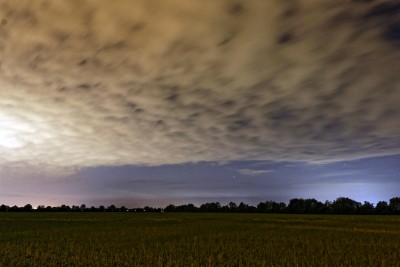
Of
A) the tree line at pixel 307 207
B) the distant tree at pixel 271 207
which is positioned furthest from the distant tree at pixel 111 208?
the distant tree at pixel 271 207

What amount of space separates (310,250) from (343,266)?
19.7 ft

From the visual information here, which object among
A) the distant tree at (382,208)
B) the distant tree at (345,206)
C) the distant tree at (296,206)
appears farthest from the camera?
the distant tree at (296,206)

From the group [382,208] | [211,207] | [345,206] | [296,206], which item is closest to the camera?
[382,208]

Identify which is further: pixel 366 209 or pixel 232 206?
pixel 232 206

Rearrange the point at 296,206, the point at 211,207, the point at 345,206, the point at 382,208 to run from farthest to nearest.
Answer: the point at 211,207 < the point at 296,206 < the point at 345,206 < the point at 382,208

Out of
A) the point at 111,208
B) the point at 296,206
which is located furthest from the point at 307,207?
the point at 111,208

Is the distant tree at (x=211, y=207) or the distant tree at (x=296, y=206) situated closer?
the distant tree at (x=296, y=206)

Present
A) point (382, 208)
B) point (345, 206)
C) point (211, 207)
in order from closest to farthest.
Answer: point (382, 208), point (345, 206), point (211, 207)

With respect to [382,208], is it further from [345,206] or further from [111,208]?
[111,208]

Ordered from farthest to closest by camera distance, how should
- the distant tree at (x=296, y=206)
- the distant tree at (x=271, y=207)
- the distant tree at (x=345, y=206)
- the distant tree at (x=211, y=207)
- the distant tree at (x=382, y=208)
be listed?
the distant tree at (x=211, y=207) → the distant tree at (x=271, y=207) → the distant tree at (x=296, y=206) → the distant tree at (x=345, y=206) → the distant tree at (x=382, y=208)

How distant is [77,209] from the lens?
618 ft

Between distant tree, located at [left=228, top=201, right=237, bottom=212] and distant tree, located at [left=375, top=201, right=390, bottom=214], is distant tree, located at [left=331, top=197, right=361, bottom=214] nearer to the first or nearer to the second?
distant tree, located at [left=375, top=201, right=390, bottom=214]

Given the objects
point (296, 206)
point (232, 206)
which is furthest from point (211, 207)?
point (296, 206)

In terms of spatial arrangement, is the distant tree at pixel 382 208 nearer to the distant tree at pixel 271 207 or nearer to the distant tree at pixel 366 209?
the distant tree at pixel 366 209
